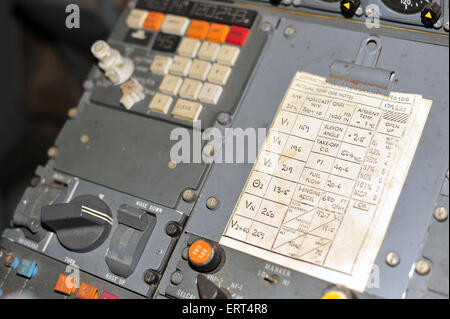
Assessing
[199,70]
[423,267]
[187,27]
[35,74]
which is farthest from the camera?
[35,74]

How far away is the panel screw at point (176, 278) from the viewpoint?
1402 mm

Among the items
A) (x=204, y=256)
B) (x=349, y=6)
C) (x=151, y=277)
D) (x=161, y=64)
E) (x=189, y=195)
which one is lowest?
(x=151, y=277)

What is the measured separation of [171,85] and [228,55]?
21 centimetres

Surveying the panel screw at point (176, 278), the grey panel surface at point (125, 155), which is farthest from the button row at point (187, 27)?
the panel screw at point (176, 278)

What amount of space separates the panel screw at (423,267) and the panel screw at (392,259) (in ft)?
0.16

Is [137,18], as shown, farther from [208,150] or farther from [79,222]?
[79,222]

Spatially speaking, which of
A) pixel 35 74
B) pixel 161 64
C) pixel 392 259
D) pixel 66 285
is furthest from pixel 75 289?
pixel 35 74

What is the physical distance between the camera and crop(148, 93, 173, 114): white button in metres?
1.66

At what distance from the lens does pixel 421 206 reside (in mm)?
1280

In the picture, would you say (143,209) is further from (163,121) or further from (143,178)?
(163,121)

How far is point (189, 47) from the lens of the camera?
1.73 metres

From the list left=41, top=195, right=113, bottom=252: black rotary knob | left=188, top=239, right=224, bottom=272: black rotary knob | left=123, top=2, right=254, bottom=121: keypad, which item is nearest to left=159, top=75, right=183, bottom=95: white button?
left=123, top=2, right=254, bottom=121: keypad

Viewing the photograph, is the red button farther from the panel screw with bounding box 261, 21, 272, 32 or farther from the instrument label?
the instrument label
